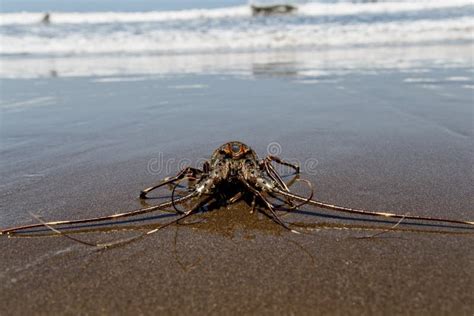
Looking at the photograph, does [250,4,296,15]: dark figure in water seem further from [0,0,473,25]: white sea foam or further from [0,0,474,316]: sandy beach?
[0,0,474,316]: sandy beach

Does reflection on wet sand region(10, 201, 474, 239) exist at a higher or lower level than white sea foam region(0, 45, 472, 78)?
lower

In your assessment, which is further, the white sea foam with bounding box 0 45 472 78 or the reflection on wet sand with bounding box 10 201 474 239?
the white sea foam with bounding box 0 45 472 78


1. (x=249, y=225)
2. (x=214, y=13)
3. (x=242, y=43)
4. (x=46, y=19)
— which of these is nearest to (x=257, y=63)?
(x=242, y=43)

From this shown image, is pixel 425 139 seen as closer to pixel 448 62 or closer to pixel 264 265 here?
pixel 264 265

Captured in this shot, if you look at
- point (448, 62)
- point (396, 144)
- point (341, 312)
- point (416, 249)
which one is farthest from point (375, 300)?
point (448, 62)

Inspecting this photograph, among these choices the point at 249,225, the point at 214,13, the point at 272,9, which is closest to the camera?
the point at 249,225

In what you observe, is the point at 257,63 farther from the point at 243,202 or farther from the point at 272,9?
the point at 272,9

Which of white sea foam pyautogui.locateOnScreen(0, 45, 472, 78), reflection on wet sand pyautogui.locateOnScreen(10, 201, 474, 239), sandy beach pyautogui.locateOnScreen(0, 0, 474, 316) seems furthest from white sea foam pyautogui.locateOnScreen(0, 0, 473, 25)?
reflection on wet sand pyautogui.locateOnScreen(10, 201, 474, 239)

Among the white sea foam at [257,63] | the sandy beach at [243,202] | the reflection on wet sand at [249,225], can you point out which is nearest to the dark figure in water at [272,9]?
the white sea foam at [257,63]

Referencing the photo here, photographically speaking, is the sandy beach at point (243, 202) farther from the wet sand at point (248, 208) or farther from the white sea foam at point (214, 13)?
the white sea foam at point (214, 13)
